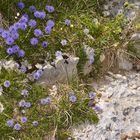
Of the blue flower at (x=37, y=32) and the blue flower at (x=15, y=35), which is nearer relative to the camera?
the blue flower at (x=15, y=35)

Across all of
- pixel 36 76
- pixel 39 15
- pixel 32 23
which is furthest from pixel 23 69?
pixel 39 15

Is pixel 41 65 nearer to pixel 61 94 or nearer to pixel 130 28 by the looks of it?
pixel 61 94

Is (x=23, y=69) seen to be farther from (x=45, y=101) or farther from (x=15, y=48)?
(x=45, y=101)

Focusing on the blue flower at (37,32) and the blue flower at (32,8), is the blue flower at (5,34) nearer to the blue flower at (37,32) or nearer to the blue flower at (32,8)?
the blue flower at (37,32)

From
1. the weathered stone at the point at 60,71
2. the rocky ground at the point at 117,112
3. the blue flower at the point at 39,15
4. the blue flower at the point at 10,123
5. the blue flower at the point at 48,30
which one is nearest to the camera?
the blue flower at the point at 10,123

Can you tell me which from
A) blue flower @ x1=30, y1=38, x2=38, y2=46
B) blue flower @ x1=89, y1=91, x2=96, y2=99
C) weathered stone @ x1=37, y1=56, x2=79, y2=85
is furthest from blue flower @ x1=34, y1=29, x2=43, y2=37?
blue flower @ x1=89, y1=91, x2=96, y2=99

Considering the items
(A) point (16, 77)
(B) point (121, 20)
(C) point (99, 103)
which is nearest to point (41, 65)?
(A) point (16, 77)

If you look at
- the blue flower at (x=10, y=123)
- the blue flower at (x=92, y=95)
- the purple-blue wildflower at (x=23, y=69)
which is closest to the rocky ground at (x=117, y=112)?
the blue flower at (x=92, y=95)

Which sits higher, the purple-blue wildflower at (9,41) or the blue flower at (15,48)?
the purple-blue wildflower at (9,41)

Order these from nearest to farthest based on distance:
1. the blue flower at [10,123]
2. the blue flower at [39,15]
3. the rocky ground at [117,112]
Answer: the blue flower at [10,123] → the rocky ground at [117,112] → the blue flower at [39,15]
